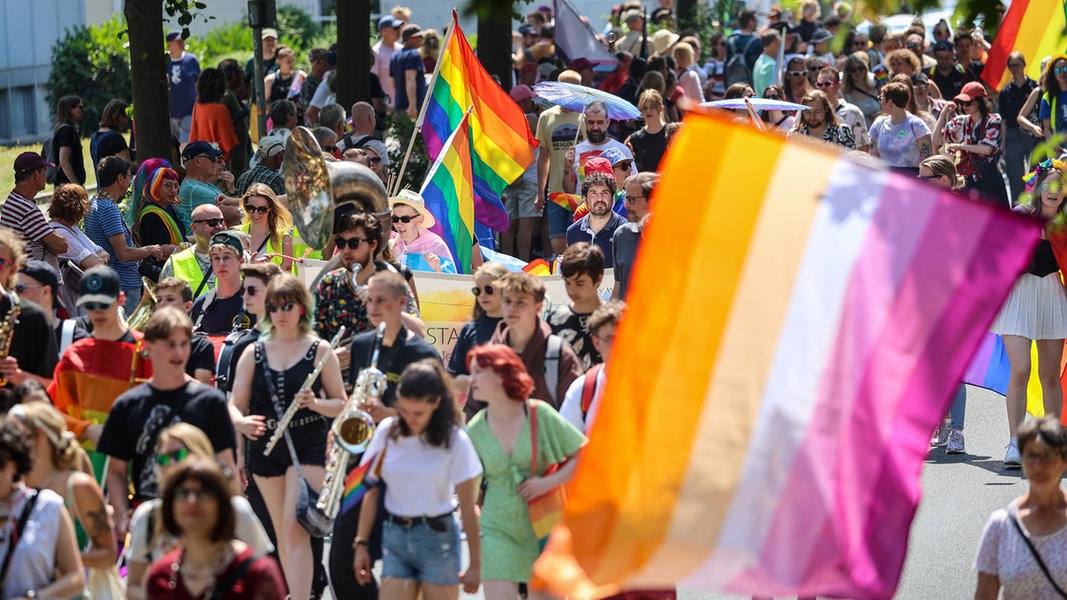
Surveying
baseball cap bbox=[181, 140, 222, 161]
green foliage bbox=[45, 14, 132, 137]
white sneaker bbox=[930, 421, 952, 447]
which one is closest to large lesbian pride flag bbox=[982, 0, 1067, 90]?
white sneaker bbox=[930, 421, 952, 447]

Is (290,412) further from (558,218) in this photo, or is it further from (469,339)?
(558,218)

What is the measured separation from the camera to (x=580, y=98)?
16500 mm

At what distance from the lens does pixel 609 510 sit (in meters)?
5.34

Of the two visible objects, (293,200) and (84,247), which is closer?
(293,200)

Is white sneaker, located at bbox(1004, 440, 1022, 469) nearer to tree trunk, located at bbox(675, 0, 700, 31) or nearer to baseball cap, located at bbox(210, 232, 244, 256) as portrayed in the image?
baseball cap, located at bbox(210, 232, 244, 256)

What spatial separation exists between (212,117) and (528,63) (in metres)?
6.63

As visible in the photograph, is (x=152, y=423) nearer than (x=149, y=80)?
Yes

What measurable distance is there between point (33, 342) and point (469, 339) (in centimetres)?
213

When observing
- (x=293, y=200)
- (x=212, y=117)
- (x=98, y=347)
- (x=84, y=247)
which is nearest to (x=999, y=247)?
(x=98, y=347)

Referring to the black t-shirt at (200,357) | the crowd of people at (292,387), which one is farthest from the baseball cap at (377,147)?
the black t-shirt at (200,357)

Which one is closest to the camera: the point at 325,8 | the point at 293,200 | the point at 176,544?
the point at 176,544

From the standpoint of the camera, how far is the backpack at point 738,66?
83.5 feet

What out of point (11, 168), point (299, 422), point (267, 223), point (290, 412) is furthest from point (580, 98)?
point (11, 168)

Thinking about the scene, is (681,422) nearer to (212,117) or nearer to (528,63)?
(212,117)
